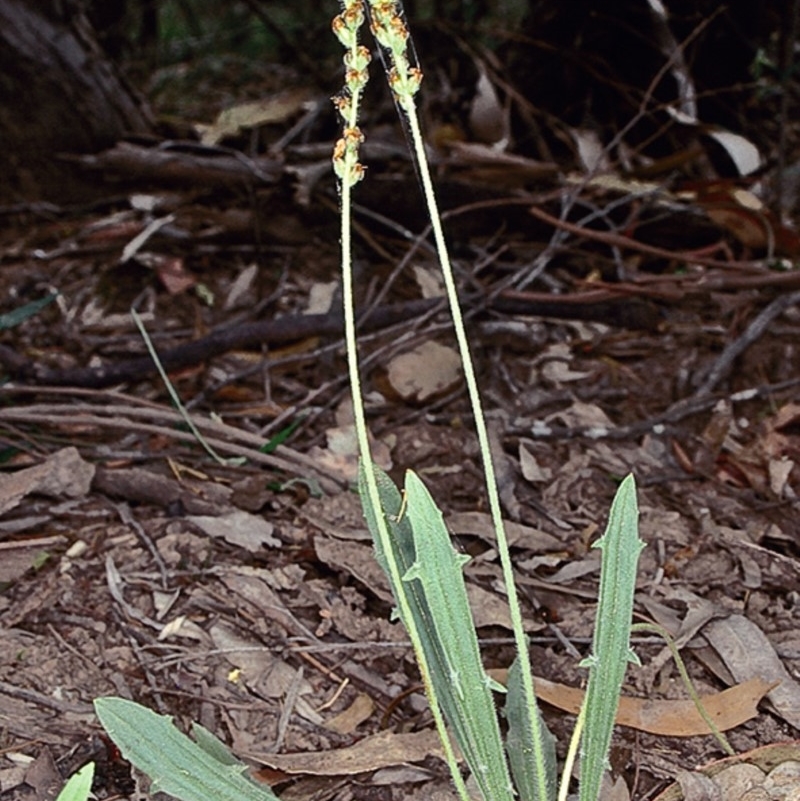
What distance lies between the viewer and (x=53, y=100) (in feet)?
10.2

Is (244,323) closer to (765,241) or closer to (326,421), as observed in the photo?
(326,421)

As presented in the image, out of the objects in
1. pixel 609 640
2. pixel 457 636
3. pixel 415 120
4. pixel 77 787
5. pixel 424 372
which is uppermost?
pixel 415 120

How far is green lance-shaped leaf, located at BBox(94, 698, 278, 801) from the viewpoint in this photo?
3.88 ft

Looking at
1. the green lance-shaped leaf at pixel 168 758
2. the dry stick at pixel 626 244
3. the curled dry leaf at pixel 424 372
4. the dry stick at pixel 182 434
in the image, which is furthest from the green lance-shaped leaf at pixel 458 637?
the dry stick at pixel 626 244

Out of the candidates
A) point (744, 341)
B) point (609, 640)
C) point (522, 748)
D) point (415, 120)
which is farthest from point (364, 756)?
point (744, 341)

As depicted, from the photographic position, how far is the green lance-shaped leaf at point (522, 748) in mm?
1314

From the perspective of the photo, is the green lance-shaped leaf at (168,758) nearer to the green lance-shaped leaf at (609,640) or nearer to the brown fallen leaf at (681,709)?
the green lance-shaped leaf at (609,640)

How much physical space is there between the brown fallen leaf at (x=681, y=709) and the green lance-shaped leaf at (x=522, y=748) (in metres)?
0.15

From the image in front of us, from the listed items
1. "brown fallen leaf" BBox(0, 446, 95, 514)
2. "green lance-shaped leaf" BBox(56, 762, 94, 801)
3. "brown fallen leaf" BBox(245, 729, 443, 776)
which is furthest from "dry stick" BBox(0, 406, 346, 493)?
"green lance-shaped leaf" BBox(56, 762, 94, 801)

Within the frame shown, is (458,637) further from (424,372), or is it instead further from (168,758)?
(424,372)

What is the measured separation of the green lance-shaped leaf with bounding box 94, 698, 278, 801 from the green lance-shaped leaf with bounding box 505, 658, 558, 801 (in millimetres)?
319

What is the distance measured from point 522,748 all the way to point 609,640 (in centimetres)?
20

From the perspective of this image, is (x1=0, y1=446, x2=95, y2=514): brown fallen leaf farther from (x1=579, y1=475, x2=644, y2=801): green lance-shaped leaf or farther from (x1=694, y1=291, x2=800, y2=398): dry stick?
(x1=694, y1=291, x2=800, y2=398): dry stick

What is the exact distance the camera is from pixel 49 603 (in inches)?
68.2
